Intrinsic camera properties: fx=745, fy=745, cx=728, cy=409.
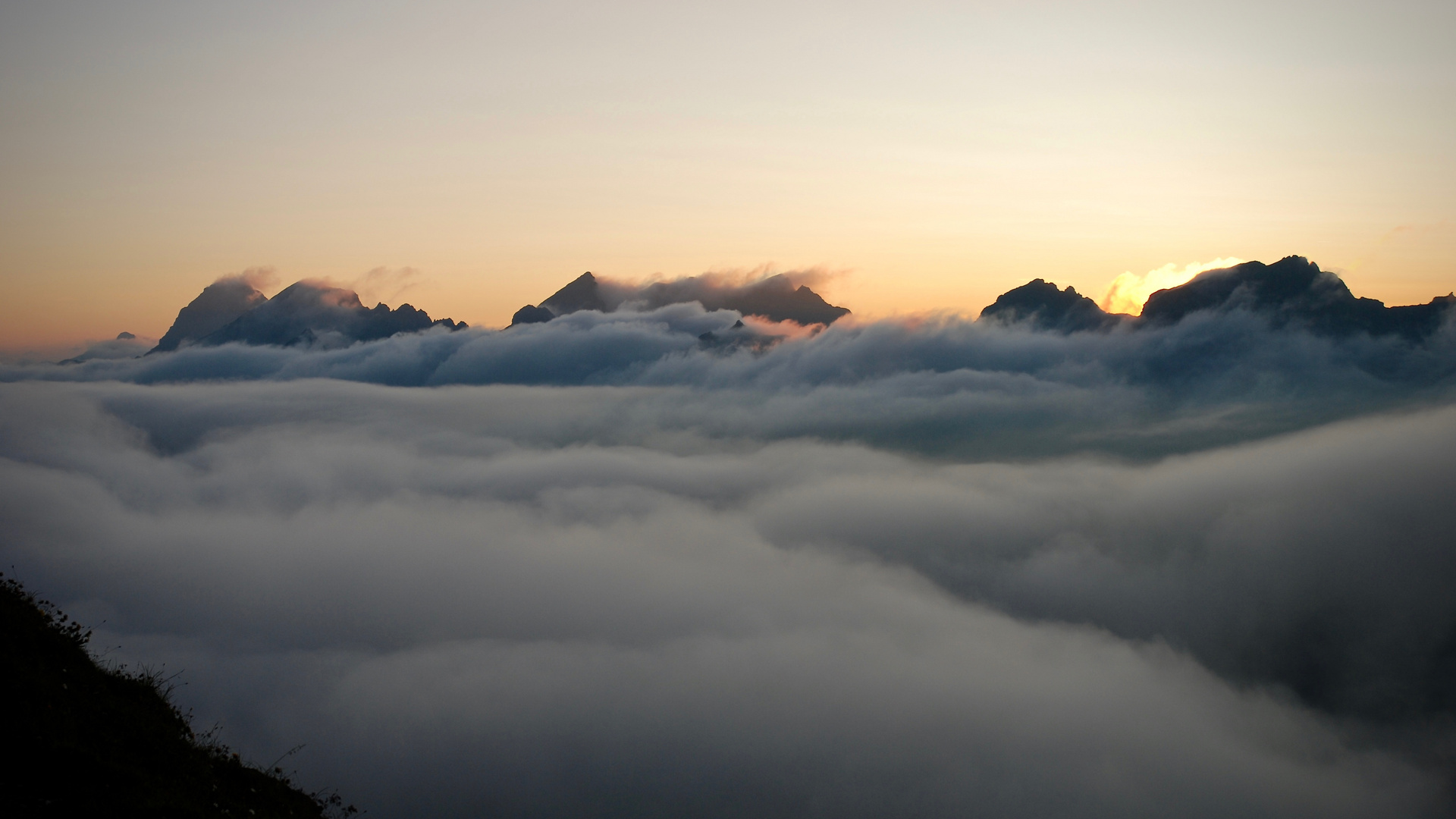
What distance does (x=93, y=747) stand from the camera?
63.6 ft

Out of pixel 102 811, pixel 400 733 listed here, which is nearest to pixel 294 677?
pixel 400 733

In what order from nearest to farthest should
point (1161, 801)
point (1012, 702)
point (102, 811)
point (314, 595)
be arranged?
point (102, 811) → point (1161, 801) → point (1012, 702) → point (314, 595)

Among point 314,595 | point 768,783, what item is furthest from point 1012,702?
point 314,595

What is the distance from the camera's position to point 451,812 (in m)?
117

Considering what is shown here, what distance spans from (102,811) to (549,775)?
128624 mm

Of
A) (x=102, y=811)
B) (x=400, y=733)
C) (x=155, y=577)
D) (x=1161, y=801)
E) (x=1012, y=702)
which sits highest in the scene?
(x=102, y=811)

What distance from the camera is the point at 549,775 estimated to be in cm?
13175

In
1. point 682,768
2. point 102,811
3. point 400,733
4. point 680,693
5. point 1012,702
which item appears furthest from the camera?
point 1012,702

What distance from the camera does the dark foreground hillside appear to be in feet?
56.4

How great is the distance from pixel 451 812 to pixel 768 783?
5447cm

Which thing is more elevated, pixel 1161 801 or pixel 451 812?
pixel 451 812

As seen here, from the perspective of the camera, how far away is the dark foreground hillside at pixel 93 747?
17203 millimetres

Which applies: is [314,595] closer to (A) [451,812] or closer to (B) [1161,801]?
(A) [451,812]

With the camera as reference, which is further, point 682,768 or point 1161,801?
point 1161,801
